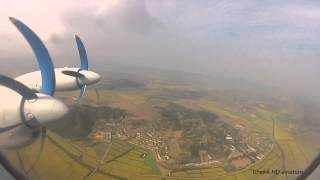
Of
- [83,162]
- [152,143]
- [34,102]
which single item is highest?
[34,102]

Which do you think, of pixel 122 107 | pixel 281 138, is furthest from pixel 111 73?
pixel 281 138

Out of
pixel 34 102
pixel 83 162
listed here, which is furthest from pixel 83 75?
pixel 34 102

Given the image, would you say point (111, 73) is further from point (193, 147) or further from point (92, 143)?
point (193, 147)

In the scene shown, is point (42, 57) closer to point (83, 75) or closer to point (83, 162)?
point (83, 75)

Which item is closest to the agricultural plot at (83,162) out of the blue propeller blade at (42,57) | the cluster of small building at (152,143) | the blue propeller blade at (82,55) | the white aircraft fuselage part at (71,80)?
the cluster of small building at (152,143)

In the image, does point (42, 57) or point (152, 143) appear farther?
point (152, 143)

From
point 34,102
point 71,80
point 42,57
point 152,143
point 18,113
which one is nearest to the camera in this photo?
point 18,113
